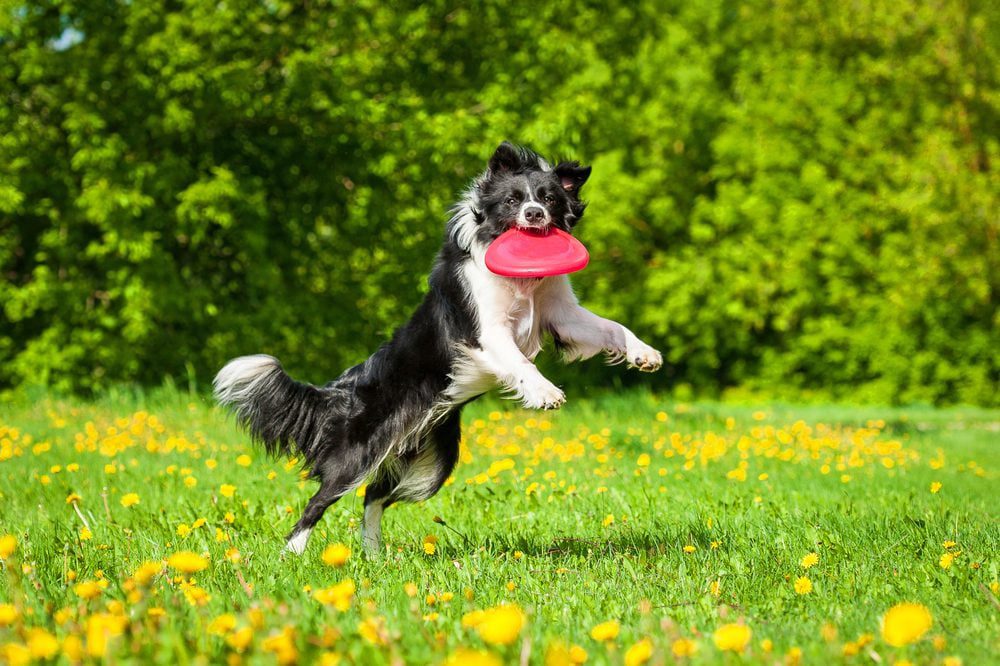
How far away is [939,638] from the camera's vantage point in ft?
8.00

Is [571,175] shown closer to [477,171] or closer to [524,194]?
[524,194]

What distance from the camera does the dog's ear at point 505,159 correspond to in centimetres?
460

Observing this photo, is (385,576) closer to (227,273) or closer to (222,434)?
(222,434)

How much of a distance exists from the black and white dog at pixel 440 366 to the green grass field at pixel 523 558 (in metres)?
0.32

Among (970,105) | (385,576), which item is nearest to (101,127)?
(385,576)

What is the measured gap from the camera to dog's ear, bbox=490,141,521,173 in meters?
4.60

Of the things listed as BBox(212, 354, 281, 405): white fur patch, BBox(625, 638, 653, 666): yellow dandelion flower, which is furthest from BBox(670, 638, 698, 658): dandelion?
BBox(212, 354, 281, 405): white fur patch

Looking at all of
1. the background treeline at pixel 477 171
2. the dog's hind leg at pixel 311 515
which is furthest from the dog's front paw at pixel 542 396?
the background treeline at pixel 477 171

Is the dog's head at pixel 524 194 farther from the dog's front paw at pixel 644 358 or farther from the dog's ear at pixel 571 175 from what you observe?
the dog's front paw at pixel 644 358

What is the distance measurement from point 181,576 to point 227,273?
1118 centimetres

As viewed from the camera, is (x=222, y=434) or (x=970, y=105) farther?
(x=970, y=105)

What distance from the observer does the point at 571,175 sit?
468 centimetres

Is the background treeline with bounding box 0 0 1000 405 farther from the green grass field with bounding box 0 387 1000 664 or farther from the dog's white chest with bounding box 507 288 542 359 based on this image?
the dog's white chest with bounding box 507 288 542 359

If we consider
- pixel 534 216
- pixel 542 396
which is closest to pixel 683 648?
pixel 542 396
